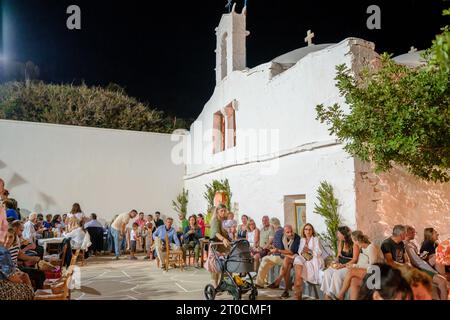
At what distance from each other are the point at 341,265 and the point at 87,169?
1220cm

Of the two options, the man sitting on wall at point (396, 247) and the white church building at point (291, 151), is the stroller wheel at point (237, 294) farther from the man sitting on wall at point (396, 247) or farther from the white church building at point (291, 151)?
the white church building at point (291, 151)

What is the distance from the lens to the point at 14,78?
92.5ft

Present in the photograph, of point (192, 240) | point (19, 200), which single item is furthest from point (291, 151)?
point (19, 200)

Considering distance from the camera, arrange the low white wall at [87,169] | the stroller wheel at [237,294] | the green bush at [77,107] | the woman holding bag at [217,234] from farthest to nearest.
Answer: the green bush at [77,107] → the low white wall at [87,169] → the woman holding bag at [217,234] → the stroller wheel at [237,294]

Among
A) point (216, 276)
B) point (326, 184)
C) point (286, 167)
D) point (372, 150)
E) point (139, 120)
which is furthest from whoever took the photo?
point (139, 120)

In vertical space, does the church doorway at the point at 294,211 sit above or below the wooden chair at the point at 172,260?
above

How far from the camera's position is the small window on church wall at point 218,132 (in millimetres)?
14680

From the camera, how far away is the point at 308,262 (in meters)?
6.96

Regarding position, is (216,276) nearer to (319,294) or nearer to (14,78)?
(319,294)

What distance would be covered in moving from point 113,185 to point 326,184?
1033cm

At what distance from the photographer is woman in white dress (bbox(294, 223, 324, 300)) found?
685 centimetres

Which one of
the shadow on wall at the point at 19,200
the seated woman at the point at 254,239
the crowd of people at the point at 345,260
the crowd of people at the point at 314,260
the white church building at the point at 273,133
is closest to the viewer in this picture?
the crowd of people at the point at 314,260

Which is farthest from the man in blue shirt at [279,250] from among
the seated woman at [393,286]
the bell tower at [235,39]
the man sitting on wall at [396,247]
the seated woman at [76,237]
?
the bell tower at [235,39]

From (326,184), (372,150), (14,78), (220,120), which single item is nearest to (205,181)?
(220,120)
